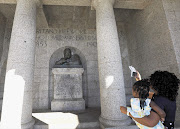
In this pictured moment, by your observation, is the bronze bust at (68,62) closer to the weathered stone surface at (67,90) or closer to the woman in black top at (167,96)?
the weathered stone surface at (67,90)

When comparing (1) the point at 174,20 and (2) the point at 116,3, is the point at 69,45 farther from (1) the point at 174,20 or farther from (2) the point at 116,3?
(1) the point at 174,20

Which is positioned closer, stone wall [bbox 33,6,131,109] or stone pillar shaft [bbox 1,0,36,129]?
stone pillar shaft [bbox 1,0,36,129]

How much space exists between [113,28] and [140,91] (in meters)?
3.43

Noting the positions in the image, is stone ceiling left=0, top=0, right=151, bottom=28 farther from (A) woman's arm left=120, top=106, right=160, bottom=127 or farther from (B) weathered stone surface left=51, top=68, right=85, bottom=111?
(A) woman's arm left=120, top=106, right=160, bottom=127

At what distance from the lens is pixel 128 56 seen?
27.2 feet

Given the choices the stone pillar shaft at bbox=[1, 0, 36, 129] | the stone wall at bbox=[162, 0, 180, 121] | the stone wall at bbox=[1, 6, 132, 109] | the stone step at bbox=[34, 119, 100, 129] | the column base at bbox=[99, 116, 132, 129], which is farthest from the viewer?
the stone wall at bbox=[1, 6, 132, 109]

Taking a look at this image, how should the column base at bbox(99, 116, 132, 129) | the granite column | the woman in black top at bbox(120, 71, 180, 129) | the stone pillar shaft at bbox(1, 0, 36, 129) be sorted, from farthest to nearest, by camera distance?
the granite column, the column base at bbox(99, 116, 132, 129), the stone pillar shaft at bbox(1, 0, 36, 129), the woman in black top at bbox(120, 71, 180, 129)

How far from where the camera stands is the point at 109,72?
12.2 feet

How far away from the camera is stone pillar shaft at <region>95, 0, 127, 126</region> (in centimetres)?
348

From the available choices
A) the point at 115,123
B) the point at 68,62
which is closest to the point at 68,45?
the point at 68,62

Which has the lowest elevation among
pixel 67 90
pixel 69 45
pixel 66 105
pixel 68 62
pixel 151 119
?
pixel 66 105

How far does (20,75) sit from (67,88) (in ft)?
10.3

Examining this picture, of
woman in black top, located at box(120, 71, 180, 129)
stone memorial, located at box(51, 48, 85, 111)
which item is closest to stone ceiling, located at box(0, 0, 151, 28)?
stone memorial, located at box(51, 48, 85, 111)

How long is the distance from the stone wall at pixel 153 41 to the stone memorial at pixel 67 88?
13.0 feet
